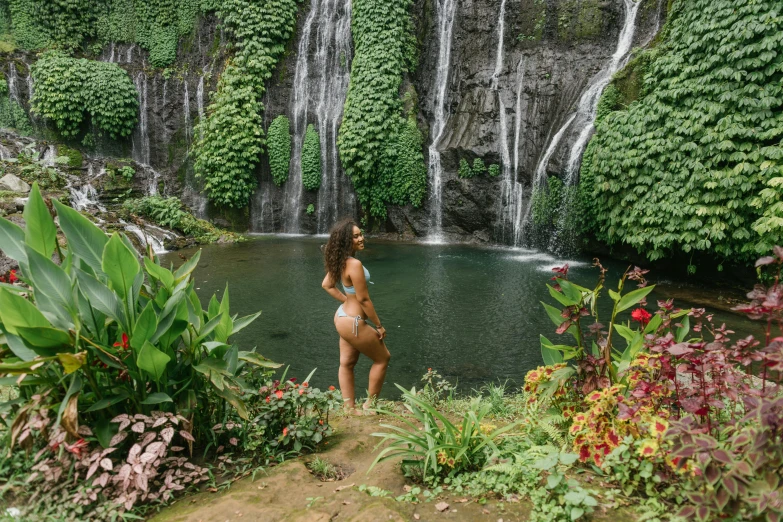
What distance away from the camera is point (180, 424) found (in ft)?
8.59

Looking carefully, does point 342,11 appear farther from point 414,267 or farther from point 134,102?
point 414,267

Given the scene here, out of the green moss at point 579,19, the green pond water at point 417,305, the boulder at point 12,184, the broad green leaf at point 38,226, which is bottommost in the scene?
the green pond water at point 417,305

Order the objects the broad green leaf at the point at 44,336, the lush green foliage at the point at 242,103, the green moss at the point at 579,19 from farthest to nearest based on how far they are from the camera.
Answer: the lush green foliage at the point at 242,103 < the green moss at the point at 579,19 < the broad green leaf at the point at 44,336

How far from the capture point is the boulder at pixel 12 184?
41.5 feet

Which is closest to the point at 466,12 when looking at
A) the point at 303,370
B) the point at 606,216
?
the point at 606,216

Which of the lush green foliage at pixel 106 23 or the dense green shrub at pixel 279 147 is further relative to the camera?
the lush green foliage at pixel 106 23

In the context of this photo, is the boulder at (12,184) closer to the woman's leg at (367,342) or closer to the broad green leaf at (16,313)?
the woman's leg at (367,342)

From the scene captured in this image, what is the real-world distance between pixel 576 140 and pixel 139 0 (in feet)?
59.6

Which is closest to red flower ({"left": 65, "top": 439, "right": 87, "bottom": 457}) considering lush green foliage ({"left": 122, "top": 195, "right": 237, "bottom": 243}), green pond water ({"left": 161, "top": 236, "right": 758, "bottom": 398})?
green pond water ({"left": 161, "top": 236, "right": 758, "bottom": 398})

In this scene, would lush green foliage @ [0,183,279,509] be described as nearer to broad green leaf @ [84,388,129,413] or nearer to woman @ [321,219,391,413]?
broad green leaf @ [84,388,129,413]

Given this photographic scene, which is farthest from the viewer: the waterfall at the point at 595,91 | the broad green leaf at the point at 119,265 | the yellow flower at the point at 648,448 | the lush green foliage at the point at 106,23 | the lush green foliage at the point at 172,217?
the lush green foliage at the point at 106,23

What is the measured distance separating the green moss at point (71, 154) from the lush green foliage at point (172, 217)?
10.6ft

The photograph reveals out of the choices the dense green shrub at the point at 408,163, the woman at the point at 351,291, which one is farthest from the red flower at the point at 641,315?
the dense green shrub at the point at 408,163

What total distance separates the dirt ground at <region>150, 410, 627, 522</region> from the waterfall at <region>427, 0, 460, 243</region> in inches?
500
